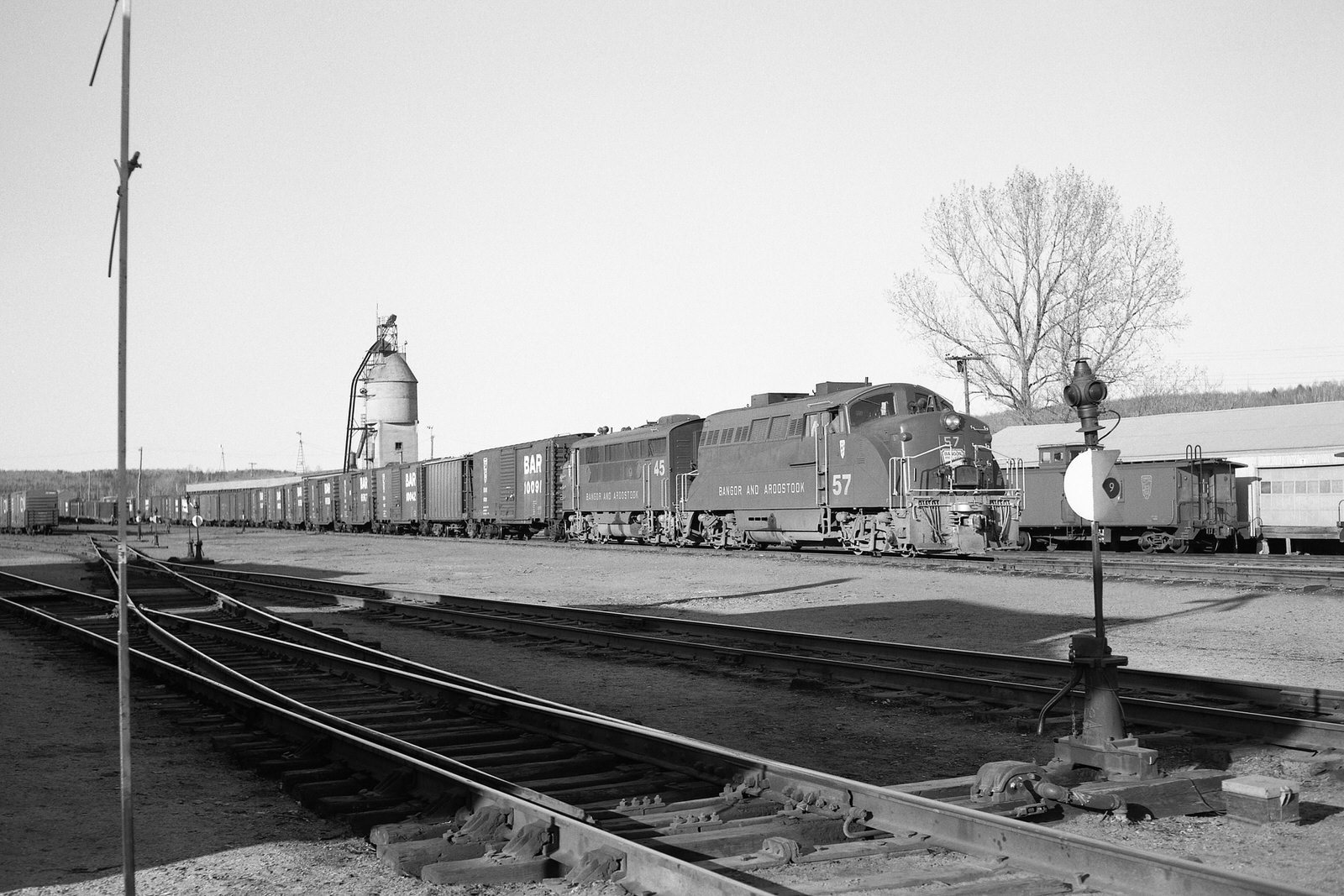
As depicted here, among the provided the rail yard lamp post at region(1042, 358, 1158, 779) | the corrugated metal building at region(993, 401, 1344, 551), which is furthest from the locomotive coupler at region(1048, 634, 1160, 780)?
the corrugated metal building at region(993, 401, 1344, 551)

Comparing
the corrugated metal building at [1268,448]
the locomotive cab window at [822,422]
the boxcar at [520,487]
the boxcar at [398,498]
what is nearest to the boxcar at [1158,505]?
the corrugated metal building at [1268,448]

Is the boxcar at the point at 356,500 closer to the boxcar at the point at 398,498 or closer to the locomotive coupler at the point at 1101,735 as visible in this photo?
the boxcar at the point at 398,498

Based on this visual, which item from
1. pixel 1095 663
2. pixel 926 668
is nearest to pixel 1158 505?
pixel 926 668

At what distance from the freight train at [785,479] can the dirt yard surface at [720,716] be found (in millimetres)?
1714

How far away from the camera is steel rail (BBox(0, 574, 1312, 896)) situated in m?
4.38

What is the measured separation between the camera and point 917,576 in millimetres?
21891

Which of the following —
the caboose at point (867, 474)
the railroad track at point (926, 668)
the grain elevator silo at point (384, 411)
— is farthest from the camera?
the grain elevator silo at point (384, 411)

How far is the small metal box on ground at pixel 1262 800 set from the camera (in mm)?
5652

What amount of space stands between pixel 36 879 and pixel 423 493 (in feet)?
160

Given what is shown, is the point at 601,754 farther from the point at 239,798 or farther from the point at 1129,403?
the point at 1129,403

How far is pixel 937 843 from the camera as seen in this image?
5.29 meters

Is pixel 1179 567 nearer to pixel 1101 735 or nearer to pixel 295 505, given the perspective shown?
pixel 1101 735

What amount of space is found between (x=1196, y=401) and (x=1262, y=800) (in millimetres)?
72018

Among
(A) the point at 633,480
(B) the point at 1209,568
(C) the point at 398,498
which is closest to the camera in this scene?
(B) the point at 1209,568
